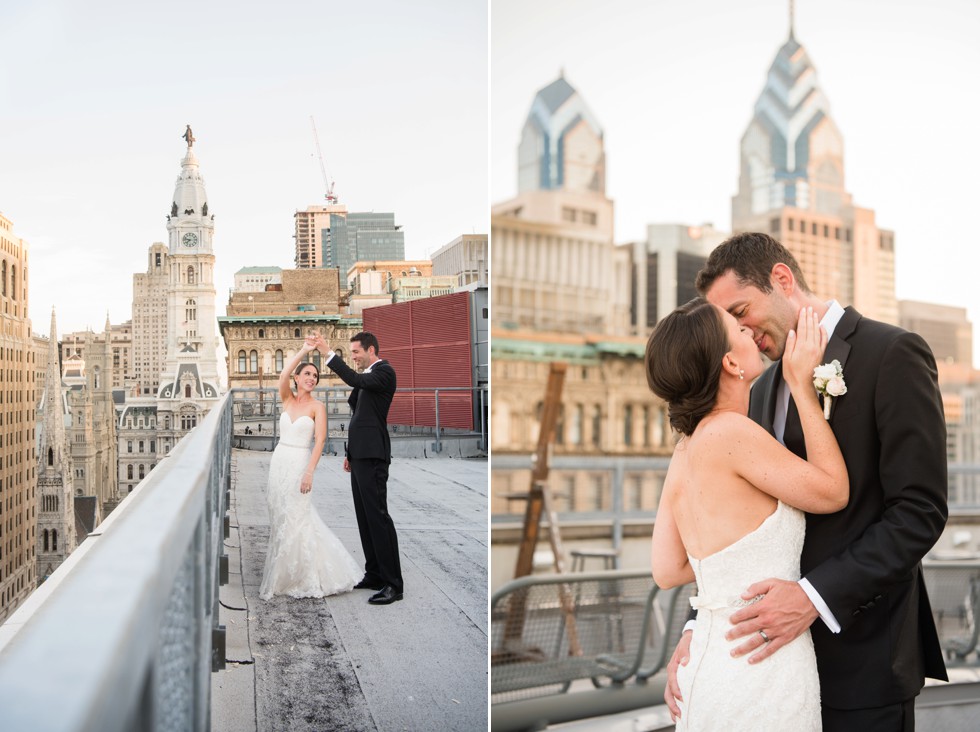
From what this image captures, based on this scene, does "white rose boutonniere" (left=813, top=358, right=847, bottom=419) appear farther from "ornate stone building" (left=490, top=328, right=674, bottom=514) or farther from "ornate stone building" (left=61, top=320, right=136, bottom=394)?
"ornate stone building" (left=490, top=328, right=674, bottom=514)

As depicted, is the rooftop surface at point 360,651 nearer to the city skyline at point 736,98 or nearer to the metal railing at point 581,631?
the metal railing at point 581,631

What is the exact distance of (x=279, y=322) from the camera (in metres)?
14.5

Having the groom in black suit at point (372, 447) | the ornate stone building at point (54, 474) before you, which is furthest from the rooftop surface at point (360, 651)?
the ornate stone building at point (54, 474)

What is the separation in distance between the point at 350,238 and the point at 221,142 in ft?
17.9

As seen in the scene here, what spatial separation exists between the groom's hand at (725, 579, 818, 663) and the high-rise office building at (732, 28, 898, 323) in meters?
39.2

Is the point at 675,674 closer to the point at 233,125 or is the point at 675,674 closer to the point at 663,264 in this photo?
the point at 233,125

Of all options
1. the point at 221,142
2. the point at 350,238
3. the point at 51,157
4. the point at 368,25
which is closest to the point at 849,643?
the point at 350,238

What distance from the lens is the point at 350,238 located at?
590 inches

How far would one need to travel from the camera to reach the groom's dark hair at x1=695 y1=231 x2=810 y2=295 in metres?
1.41

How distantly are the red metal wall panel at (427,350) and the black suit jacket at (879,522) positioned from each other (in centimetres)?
1161

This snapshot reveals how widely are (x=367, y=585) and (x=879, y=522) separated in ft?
10.0

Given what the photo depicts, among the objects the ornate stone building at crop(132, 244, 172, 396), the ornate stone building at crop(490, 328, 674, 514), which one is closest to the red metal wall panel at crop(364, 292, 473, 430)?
the ornate stone building at crop(132, 244, 172, 396)

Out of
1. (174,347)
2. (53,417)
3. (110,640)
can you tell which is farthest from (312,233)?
(110,640)

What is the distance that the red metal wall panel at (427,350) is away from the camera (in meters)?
14.0
